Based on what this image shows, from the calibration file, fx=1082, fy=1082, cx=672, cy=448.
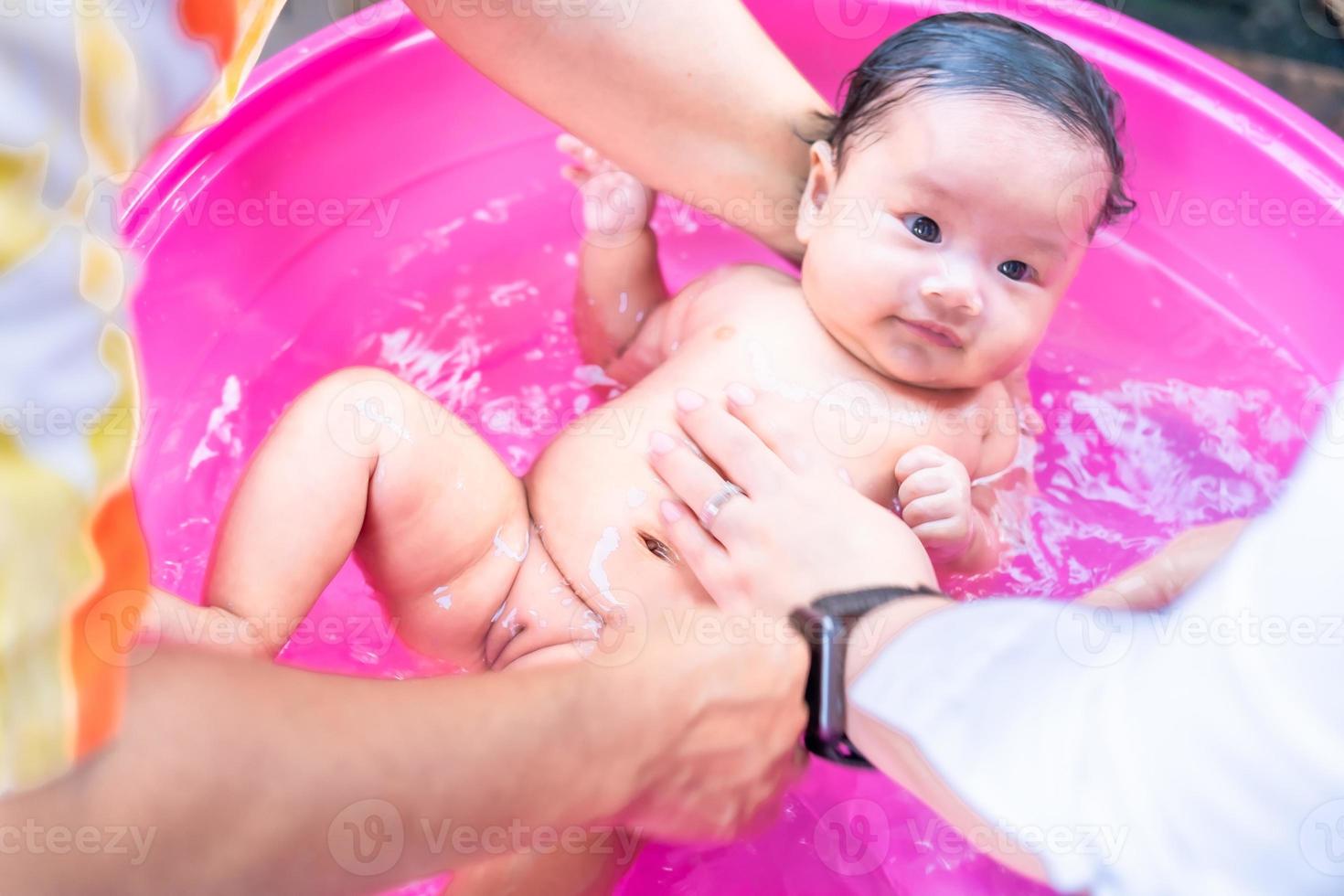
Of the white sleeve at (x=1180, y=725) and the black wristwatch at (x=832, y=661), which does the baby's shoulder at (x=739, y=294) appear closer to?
the black wristwatch at (x=832, y=661)

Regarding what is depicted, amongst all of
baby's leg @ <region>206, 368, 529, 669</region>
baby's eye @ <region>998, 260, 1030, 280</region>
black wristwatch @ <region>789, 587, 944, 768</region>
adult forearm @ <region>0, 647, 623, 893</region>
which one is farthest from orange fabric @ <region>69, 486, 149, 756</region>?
baby's eye @ <region>998, 260, 1030, 280</region>

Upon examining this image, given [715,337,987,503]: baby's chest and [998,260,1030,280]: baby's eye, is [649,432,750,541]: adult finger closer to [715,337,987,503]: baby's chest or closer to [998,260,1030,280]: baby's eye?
[715,337,987,503]: baby's chest

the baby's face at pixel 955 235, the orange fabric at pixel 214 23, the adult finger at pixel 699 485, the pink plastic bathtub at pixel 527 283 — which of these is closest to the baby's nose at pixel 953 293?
the baby's face at pixel 955 235

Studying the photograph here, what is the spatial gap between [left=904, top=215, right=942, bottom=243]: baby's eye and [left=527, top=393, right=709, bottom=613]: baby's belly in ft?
0.98

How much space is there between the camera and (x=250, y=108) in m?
1.33

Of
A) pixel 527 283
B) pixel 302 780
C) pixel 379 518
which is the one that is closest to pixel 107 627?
pixel 302 780

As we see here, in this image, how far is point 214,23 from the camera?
0.58 metres

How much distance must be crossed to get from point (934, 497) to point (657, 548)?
0.27m

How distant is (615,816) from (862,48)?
3.78ft

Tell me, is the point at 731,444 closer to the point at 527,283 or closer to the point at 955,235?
the point at 955,235

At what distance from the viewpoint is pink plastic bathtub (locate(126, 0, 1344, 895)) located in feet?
4.26

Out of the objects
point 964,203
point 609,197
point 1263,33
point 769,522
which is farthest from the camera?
point 1263,33

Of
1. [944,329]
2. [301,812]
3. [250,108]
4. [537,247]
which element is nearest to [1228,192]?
[944,329]

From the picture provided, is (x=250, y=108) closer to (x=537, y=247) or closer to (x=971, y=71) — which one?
(x=537, y=247)
